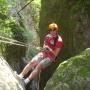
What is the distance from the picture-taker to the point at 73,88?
6848 millimetres

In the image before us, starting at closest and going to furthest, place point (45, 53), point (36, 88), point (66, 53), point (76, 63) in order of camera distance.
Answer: point (76, 63) < point (45, 53) < point (66, 53) < point (36, 88)

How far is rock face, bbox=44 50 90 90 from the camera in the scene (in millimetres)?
6859

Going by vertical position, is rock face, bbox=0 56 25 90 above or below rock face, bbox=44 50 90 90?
above

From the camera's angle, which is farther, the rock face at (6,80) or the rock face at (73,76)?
the rock face at (73,76)

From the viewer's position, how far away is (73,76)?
7031 millimetres

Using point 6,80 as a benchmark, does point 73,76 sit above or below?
below

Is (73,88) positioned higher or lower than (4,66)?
lower

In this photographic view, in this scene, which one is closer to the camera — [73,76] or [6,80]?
[6,80]

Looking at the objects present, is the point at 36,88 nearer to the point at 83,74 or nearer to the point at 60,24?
the point at 60,24

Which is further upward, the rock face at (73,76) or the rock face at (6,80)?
the rock face at (6,80)

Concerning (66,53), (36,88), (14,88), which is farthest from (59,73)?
(36,88)

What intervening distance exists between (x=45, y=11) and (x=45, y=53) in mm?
3027

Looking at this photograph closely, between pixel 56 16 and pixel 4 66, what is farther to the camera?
pixel 56 16

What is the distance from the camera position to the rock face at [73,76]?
22.5 ft
